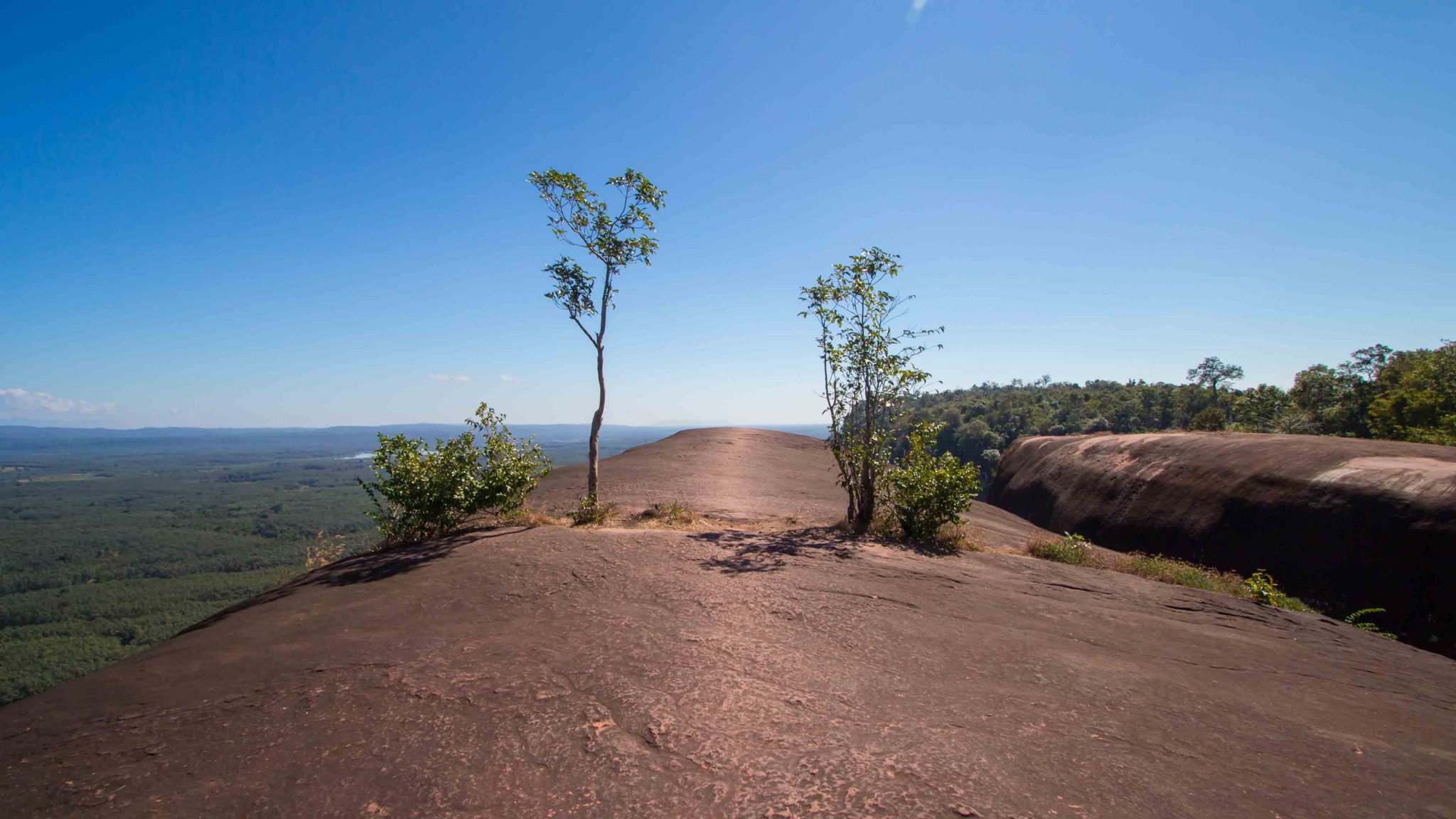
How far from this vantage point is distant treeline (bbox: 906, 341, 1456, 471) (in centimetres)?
2741

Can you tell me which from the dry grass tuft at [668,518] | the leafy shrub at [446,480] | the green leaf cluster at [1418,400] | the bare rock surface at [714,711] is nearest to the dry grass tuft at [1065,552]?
the bare rock surface at [714,711]

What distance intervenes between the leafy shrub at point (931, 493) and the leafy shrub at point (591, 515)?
502 centimetres

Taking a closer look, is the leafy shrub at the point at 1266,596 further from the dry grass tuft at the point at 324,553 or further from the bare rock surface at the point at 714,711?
the dry grass tuft at the point at 324,553

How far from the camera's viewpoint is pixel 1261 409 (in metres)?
46.8

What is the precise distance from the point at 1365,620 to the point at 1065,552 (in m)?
4.65

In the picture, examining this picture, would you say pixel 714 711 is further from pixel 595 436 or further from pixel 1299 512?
pixel 1299 512

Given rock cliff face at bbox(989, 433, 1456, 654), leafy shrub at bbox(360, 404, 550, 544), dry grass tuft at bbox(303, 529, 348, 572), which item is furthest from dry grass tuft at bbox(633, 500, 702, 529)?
rock cliff face at bbox(989, 433, 1456, 654)

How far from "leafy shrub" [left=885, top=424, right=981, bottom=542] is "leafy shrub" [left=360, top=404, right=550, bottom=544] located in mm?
6245

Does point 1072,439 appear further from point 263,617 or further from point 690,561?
point 263,617

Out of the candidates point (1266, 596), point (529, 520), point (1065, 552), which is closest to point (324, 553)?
point (529, 520)

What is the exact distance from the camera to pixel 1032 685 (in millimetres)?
4137

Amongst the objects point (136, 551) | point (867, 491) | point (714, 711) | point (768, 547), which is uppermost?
point (867, 491)

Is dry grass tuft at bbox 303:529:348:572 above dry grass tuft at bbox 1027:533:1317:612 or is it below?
above

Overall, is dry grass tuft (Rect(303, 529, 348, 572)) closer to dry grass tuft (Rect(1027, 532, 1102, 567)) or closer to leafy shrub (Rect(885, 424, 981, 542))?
leafy shrub (Rect(885, 424, 981, 542))
